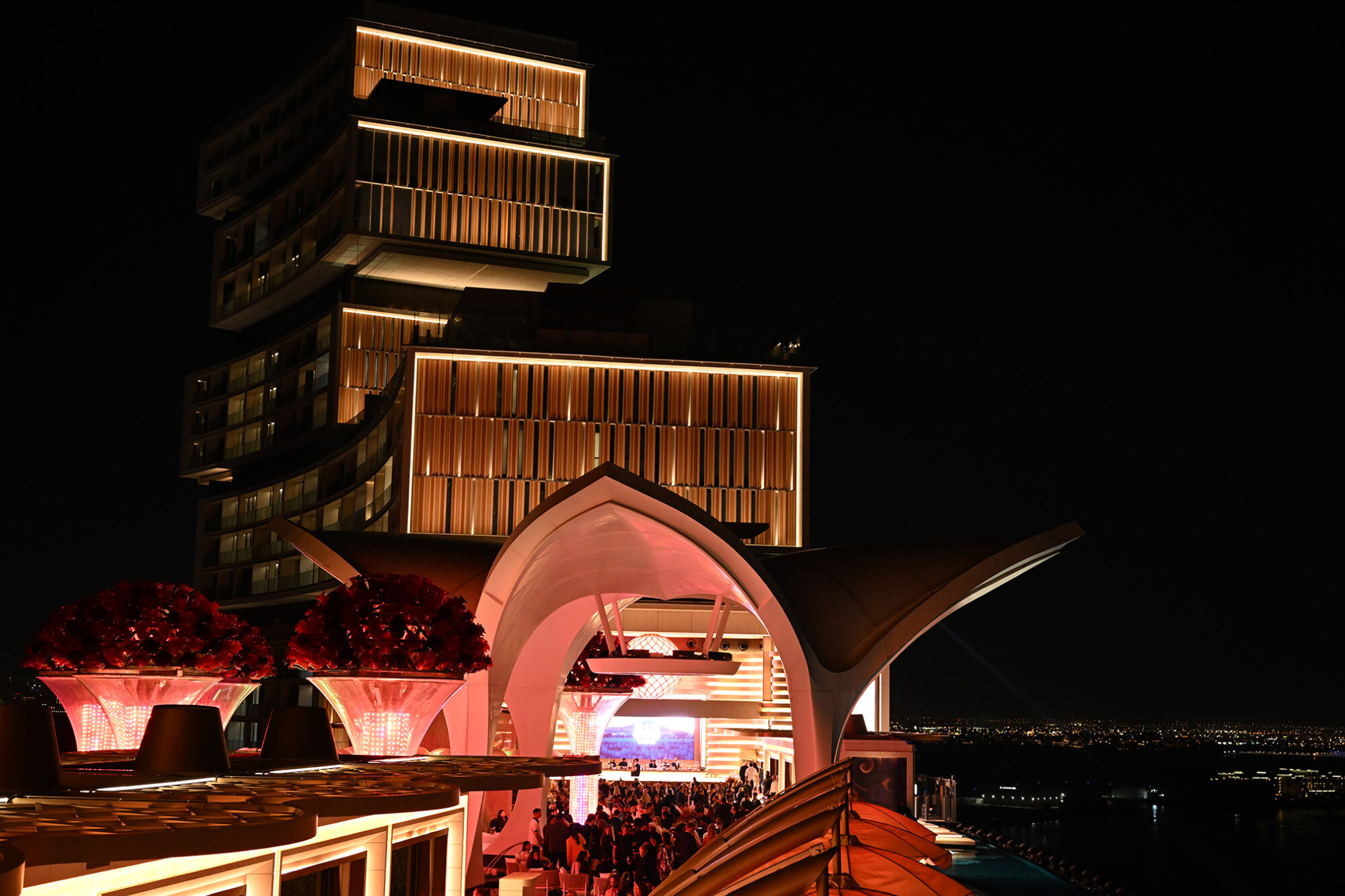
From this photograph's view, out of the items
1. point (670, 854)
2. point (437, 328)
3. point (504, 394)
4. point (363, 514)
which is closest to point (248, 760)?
point (670, 854)

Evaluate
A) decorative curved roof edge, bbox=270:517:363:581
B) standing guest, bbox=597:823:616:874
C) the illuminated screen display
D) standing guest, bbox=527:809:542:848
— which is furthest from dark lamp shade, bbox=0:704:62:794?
the illuminated screen display

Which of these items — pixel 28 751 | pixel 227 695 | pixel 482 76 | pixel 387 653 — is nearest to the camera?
pixel 28 751

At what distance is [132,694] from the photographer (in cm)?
1498

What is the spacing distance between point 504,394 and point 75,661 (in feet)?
140

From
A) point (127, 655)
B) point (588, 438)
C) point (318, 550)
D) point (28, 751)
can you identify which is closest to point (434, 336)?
point (588, 438)

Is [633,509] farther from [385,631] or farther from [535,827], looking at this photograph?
[385,631]

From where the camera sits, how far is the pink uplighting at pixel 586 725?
1182 inches

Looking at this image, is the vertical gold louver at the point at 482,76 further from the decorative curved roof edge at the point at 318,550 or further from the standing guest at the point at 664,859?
the standing guest at the point at 664,859

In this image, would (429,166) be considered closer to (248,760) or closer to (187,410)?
(187,410)

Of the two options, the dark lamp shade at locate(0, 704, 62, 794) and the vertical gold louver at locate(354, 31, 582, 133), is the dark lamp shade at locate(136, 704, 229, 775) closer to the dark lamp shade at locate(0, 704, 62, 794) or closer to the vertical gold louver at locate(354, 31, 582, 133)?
the dark lamp shade at locate(0, 704, 62, 794)

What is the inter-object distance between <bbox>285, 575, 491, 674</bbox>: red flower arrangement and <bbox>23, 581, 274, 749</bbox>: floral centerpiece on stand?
37.2 inches

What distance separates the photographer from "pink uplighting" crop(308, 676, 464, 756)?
16.1 meters

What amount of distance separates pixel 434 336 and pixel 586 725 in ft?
127

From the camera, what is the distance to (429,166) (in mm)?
67812
